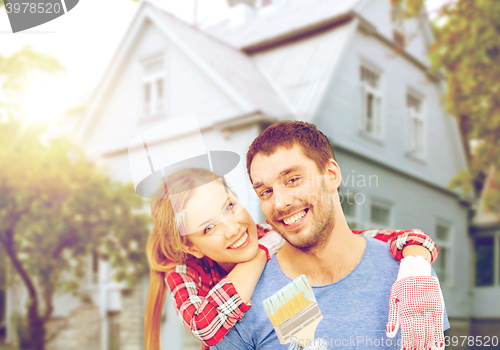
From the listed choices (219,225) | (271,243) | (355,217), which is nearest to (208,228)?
(219,225)

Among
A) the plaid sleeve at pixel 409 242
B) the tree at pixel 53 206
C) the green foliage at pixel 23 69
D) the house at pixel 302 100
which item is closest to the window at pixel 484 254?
the house at pixel 302 100

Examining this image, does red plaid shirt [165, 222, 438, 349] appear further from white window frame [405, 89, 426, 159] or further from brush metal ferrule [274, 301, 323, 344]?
white window frame [405, 89, 426, 159]

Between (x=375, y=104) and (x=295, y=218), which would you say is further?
(x=375, y=104)

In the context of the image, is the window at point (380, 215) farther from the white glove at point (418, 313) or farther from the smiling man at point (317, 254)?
the white glove at point (418, 313)

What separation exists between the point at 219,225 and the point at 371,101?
6103 mm

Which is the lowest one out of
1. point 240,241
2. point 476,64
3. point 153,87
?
point 153,87

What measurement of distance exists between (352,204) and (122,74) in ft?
12.8

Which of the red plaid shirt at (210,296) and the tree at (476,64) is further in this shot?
the tree at (476,64)

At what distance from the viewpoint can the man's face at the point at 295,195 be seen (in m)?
1.61

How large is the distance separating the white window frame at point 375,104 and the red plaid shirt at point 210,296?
17.6 feet

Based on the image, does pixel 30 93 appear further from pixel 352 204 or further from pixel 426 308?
pixel 426 308

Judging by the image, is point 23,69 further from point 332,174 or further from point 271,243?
point 332,174

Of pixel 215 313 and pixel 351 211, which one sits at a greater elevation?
pixel 215 313

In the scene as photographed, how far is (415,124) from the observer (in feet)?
27.0
